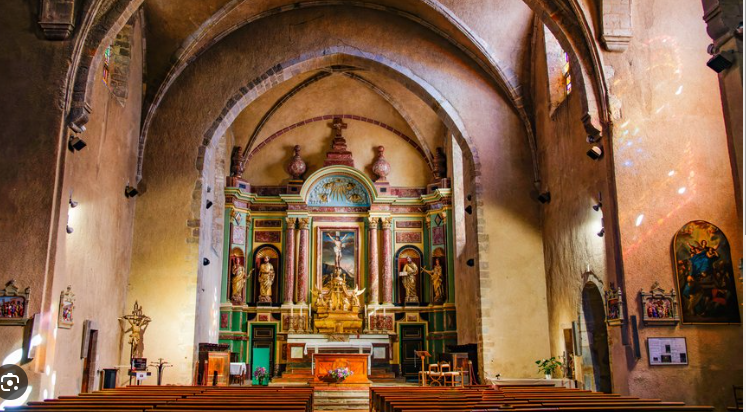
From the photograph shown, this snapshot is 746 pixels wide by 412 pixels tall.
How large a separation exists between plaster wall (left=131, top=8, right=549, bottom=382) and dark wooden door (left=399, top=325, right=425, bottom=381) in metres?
6.30

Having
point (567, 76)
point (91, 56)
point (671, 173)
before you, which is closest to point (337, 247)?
point (567, 76)

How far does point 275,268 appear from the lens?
850 inches

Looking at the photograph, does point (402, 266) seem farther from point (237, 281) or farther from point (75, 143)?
point (75, 143)

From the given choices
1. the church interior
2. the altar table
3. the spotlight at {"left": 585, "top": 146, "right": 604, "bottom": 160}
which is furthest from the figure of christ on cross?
the spotlight at {"left": 585, "top": 146, "right": 604, "bottom": 160}

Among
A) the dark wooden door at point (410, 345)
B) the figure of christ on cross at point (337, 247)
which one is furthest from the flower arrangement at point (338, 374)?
the figure of christ on cross at point (337, 247)

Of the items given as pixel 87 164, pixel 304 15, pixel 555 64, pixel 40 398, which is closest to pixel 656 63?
pixel 555 64

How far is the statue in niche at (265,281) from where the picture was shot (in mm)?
21005

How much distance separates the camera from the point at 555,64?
14.2 metres

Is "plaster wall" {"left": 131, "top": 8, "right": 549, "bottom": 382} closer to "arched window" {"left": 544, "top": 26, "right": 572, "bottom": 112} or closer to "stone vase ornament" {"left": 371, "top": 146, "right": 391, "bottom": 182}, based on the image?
"arched window" {"left": 544, "top": 26, "right": 572, "bottom": 112}

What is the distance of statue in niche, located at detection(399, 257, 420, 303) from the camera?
A: 21.1 m

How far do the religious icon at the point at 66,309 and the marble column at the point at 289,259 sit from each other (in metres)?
9.97

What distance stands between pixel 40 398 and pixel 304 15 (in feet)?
31.9

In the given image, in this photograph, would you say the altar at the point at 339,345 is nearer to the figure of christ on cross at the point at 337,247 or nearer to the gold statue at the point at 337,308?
the gold statue at the point at 337,308

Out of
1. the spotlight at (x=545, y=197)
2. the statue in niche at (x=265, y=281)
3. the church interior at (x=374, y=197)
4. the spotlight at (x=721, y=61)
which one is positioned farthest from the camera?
the statue in niche at (x=265, y=281)
